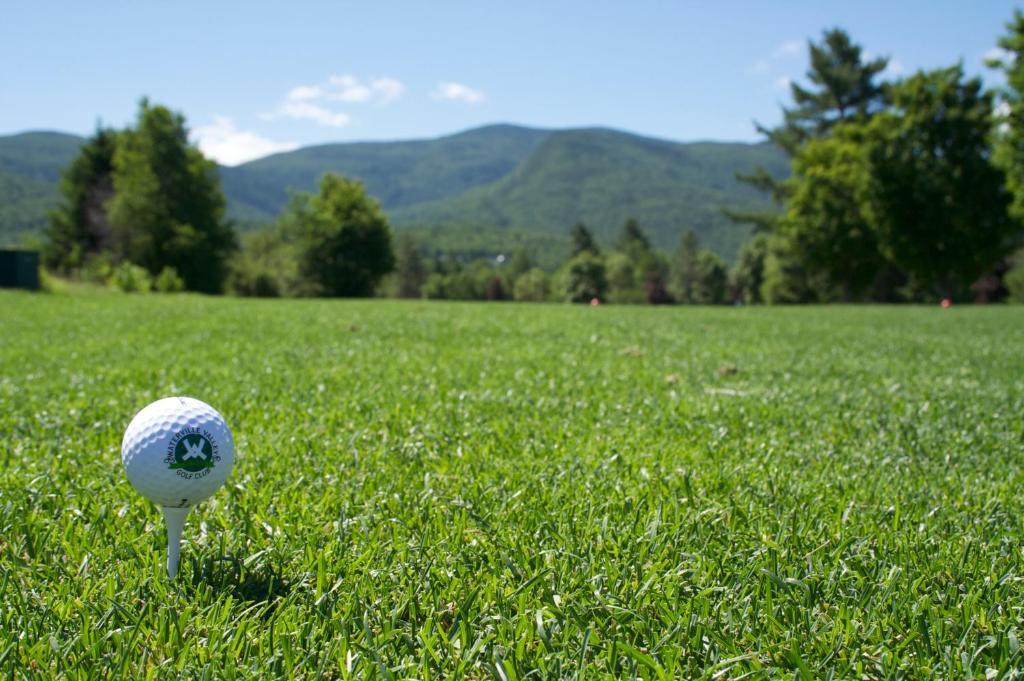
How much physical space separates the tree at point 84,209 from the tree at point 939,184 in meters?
48.0

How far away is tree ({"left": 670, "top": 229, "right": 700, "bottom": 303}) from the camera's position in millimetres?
103331

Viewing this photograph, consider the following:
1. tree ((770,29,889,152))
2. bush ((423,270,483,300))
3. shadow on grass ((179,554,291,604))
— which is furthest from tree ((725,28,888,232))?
bush ((423,270,483,300))

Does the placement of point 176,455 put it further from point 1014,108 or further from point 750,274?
point 750,274

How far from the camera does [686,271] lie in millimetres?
105625

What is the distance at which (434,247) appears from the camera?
188375 millimetres

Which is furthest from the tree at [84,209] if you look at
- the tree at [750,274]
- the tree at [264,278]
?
the tree at [750,274]

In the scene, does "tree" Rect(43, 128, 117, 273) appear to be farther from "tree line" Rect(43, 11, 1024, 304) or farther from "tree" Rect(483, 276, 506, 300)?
"tree" Rect(483, 276, 506, 300)

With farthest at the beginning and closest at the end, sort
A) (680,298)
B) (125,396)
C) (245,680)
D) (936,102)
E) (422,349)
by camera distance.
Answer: (680,298)
(936,102)
(422,349)
(125,396)
(245,680)

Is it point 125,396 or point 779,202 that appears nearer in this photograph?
point 125,396

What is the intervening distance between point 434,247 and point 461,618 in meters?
190

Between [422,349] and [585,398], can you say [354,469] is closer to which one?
[585,398]

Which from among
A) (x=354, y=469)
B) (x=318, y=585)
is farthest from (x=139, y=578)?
(x=354, y=469)

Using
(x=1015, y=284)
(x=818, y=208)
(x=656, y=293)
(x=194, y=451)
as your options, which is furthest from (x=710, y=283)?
(x=194, y=451)

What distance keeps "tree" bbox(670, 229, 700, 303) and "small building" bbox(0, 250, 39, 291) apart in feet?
290
